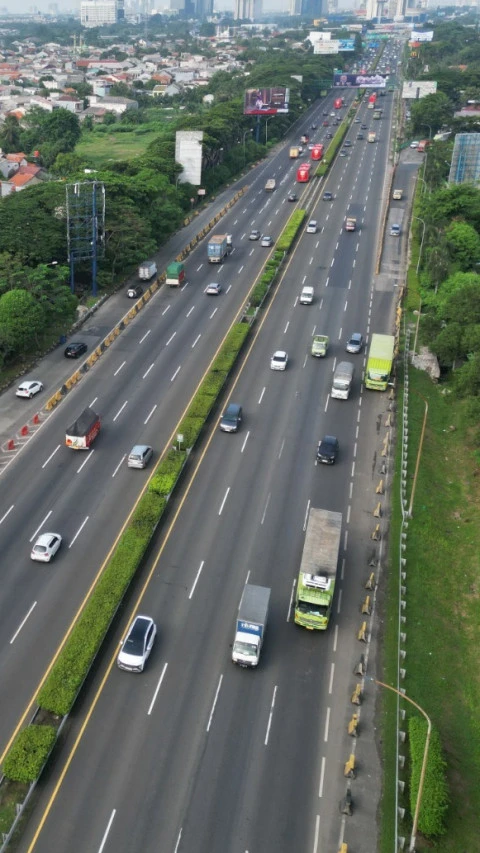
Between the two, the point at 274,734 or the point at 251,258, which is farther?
the point at 251,258

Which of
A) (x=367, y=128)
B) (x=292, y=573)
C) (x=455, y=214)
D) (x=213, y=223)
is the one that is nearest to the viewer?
(x=292, y=573)

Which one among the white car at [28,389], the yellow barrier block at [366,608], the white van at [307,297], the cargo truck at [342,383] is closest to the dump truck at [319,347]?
the cargo truck at [342,383]

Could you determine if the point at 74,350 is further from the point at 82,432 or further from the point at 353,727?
the point at 353,727

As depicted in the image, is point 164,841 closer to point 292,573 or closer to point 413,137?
point 292,573

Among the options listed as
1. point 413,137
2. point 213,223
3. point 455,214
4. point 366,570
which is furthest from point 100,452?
point 413,137

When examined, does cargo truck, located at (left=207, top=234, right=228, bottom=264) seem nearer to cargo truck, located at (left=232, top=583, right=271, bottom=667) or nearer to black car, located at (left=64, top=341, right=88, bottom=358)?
black car, located at (left=64, top=341, right=88, bottom=358)

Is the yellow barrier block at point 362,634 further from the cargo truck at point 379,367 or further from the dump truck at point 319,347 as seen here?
the dump truck at point 319,347

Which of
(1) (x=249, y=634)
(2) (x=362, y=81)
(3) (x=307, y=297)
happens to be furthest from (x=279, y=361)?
(2) (x=362, y=81)
